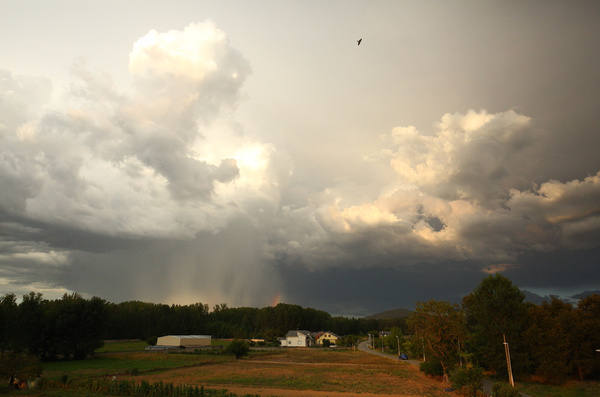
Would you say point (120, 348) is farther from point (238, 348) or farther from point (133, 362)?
point (238, 348)

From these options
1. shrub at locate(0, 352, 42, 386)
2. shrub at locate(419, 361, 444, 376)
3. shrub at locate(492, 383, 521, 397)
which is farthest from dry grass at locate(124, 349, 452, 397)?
shrub at locate(0, 352, 42, 386)

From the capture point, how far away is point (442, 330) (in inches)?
1702

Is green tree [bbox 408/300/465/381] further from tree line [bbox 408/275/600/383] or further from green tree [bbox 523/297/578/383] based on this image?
green tree [bbox 523/297/578/383]

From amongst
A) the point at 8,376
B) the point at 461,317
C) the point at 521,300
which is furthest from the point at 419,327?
the point at 8,376

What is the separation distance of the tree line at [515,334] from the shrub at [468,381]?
4.86 meters

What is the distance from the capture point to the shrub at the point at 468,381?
32.5 meters

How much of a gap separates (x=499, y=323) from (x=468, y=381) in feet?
46.6

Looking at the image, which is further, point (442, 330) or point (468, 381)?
point (442, 330)

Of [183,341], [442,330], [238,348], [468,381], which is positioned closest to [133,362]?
[238,348]

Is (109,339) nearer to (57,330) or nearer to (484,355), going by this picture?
(57,330)

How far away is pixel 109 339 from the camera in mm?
127062

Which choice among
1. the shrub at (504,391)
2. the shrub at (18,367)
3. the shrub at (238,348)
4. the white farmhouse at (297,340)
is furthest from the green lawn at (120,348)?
the shrub at (504,391)

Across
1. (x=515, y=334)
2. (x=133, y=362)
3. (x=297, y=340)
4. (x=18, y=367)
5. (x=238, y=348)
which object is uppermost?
(x=515, y=334)

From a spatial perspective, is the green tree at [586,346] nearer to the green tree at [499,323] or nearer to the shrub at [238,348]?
the green tree at [499,323]
